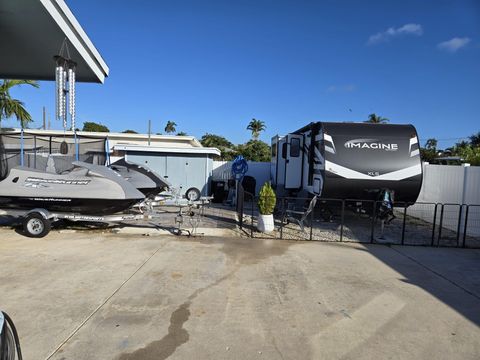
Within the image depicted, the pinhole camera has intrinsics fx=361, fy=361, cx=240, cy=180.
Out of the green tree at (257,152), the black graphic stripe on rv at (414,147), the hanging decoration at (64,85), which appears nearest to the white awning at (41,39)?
the hanging decoration at (64,85)

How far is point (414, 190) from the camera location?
9.77 m

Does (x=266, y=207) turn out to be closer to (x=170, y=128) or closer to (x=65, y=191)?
(x=65, y=191)

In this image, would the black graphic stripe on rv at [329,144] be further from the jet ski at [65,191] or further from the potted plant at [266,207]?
the jet ski at [65,191]

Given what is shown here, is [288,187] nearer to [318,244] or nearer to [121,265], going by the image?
[318,244]

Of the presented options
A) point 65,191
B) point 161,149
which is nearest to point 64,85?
point 65,191

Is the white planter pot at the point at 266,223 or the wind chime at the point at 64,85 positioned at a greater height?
the wind chime at the point at 64,85

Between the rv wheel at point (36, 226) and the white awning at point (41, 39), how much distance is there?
3523mm

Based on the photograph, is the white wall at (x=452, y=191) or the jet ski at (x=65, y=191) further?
the white wall at (x=452, y=191)

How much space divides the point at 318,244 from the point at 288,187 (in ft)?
14.5

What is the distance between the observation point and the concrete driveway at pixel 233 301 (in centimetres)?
352

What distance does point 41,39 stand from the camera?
723cm

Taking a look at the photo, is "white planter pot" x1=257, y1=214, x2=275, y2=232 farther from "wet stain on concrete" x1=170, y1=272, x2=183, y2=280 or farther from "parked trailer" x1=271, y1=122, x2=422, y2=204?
"wet stain on concrete" x1=170, y1=272, x2=183, y2=280

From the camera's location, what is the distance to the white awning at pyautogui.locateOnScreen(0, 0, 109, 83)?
19.3 feet

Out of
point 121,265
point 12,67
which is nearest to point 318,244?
point 121,265
